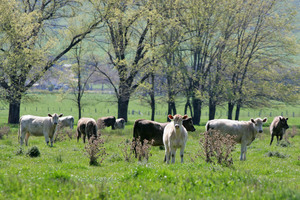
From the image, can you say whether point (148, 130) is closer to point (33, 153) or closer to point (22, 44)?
point (33, 153)

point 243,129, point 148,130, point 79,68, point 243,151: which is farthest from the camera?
point 79,68

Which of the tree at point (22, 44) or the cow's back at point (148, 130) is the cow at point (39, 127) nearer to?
the cow's back at point (148, 130)

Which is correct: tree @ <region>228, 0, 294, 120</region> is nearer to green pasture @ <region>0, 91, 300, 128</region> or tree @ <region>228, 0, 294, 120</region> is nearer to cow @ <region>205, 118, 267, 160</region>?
green pasture @ <region>0, 91, 300, 128</region>

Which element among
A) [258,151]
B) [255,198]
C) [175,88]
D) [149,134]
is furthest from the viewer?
[175,88]

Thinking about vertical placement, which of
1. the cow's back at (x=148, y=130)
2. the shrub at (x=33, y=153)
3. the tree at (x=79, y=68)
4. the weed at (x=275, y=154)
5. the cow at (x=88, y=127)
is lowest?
the shrub at (x=33, y=153)

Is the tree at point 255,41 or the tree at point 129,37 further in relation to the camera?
the tree at point 255,41

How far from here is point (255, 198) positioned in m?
7.41

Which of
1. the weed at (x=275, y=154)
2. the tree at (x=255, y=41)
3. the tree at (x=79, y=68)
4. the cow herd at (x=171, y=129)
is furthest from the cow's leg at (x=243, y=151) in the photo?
the tree at (x=79, y=68)

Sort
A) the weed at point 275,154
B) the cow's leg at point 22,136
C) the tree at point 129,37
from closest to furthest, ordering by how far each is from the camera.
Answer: the weed at point 275,154 < the cow's leg at point 22,136 < the tree at point 129,37

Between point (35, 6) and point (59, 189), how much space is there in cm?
3578

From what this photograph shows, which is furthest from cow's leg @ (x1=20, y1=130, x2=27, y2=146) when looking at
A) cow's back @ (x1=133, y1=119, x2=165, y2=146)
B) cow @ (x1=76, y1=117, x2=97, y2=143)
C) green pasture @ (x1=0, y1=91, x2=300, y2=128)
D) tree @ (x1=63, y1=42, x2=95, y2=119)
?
tree @ (x1=63, y1=42, x2=95, y2=119)

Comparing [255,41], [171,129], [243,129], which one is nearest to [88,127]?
[243,129]

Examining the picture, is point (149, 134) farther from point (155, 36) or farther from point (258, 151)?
point (155, 36)

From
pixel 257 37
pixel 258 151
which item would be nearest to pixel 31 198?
pixel 258 151
